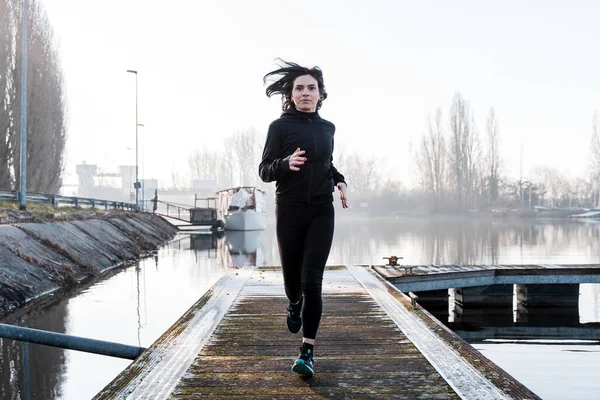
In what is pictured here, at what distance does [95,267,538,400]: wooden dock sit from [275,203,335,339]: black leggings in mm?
466

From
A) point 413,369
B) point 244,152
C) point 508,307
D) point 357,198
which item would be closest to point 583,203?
point 357,198

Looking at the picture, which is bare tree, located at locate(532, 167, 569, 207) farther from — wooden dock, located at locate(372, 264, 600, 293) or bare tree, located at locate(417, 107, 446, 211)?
wooden dock, located at locate(372, 264, 600, 293)

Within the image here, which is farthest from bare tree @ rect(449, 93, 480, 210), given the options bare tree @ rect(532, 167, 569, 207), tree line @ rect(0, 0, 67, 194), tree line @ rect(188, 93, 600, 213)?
tree line @ rect(0, 0, 67, 194)

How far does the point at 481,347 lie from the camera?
9.13 metres

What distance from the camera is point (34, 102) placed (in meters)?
36.7

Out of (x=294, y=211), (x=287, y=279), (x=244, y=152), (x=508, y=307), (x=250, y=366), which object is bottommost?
(x=508, y=307)

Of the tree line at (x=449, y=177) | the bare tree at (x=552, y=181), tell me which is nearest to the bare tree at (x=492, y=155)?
the tree line at (x=449, y=177)

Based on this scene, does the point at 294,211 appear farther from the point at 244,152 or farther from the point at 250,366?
the point at 244,152

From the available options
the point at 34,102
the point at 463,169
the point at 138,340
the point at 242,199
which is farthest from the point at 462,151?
the point at 138,340

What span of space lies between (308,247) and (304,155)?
2.20 ft

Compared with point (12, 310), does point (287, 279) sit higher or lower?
higher

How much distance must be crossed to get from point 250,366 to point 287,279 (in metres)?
0.71

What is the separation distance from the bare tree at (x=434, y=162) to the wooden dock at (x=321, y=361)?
87.7 meters

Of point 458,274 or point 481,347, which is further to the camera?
point 458,274
